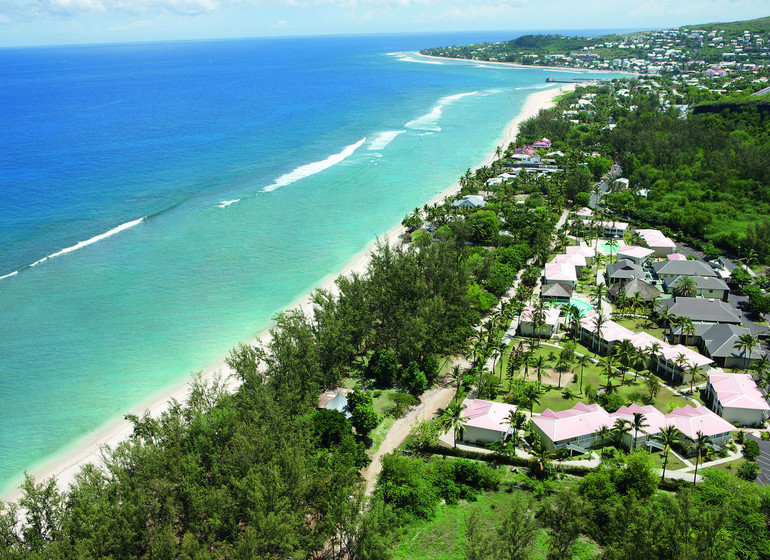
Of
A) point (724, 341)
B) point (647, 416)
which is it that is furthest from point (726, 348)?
point (647, 416)

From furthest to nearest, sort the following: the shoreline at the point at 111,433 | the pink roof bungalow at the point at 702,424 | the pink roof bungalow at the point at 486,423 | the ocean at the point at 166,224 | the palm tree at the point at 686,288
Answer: the palm tree at the point at 686,288 < the ocean at the point at 166,224 < the pink roof bungalow at the point at 486,423 < the shoreline at the point at 111,433 < the pink roof bungalow at the point at 702,424

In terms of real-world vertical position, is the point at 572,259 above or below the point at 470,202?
below

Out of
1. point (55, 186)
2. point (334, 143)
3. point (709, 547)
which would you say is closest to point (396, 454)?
point (709, 547)

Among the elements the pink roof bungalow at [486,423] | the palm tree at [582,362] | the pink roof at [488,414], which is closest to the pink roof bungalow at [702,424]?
the palm tree at [582,362]

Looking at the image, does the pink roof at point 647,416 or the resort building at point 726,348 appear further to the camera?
the resort building at point 726,348

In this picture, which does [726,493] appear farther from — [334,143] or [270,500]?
[334,143]

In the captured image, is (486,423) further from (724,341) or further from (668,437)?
(724,341)

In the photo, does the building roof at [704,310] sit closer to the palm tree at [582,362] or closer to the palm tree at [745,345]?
the palm tree at [745,345]
